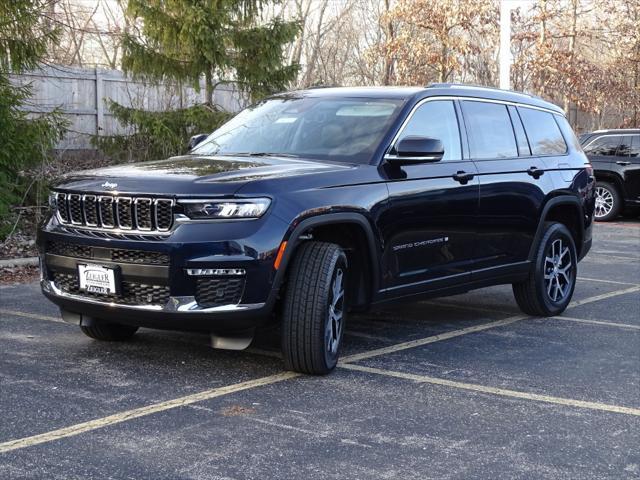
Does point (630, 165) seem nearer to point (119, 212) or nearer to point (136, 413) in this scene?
point (119, 212)

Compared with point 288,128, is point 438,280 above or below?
below

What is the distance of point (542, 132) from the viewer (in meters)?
8.41

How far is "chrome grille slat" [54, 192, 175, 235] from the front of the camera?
18.1 feet

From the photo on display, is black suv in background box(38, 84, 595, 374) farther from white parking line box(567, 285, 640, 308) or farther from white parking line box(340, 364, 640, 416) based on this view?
white parking line box(567, 285, 640, 308)

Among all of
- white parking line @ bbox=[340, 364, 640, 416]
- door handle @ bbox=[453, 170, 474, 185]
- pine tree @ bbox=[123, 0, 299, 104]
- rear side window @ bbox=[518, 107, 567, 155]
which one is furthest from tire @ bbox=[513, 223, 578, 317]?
pine tree @ bbox=[123, 0, 299, 104]

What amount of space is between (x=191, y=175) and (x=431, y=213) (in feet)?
6.13

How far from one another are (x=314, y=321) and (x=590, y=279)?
5.99 metres

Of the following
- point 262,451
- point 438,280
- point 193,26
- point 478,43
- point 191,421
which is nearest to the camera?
point 262,451

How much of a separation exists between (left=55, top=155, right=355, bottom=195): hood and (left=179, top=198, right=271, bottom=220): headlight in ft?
0.19

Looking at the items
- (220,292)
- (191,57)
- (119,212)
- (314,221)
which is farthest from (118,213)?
(191,57)

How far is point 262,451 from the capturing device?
447 cm

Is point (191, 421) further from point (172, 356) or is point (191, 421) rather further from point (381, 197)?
point (381, 197)

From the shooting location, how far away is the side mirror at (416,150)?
20.6ft

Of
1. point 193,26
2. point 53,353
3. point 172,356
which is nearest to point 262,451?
point 172,356
